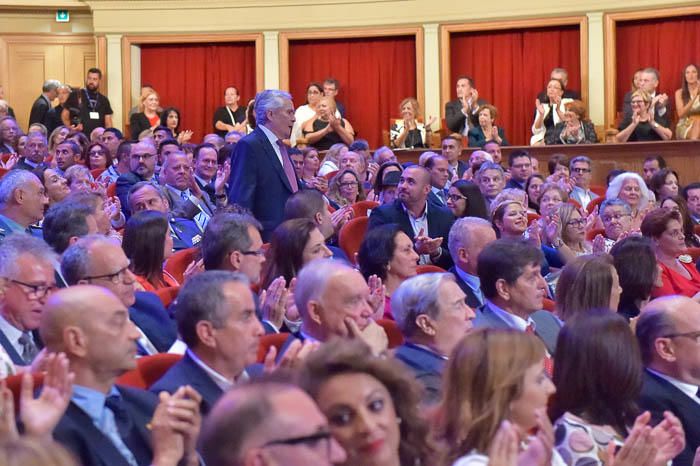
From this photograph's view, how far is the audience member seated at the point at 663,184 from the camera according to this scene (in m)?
7.41

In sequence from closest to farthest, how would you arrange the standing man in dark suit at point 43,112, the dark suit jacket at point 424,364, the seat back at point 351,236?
the dark suit jacket at point 424,364 → the seat back at point 351,236 → the standing man in dark suit at point 43,112

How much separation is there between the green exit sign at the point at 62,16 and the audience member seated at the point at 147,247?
27.1 ft

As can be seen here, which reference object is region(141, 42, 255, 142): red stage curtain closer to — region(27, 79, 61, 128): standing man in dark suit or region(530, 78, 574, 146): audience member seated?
region(27, 79, 61, 128): standing man in dark suit

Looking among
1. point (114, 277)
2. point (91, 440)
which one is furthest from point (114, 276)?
point (91, 440)

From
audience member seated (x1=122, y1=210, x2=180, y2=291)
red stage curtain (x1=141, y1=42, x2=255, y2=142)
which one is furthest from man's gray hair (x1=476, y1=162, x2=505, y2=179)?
red stage curtain (x1=141, y1=42, x2=255, y2=142)

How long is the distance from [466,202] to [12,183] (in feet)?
7.61

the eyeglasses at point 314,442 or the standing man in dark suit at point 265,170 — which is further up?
the standing man in dark suit at point 265,170

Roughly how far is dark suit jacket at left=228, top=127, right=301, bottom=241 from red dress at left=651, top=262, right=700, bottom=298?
5.38 feet


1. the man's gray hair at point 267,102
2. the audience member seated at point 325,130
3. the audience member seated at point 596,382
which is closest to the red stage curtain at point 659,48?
the audience member seated at point 325,130

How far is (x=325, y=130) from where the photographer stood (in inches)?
382

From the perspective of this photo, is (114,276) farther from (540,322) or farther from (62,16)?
(62,16)

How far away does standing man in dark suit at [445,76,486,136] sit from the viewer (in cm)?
1006

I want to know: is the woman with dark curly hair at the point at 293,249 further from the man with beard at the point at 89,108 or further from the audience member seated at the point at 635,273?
the man with beard at the point at 89,108

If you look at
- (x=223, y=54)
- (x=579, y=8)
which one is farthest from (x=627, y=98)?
(x=223, y=54)
